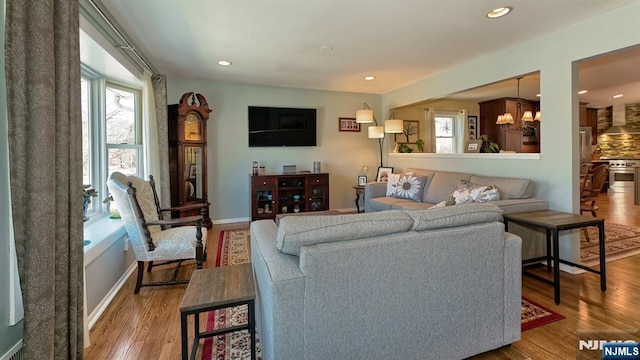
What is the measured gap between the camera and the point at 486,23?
2.85m

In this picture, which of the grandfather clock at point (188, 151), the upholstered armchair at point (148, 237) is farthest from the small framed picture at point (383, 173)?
the upholstered armchair at point (148, 237)

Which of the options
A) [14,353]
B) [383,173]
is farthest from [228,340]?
[383,173]

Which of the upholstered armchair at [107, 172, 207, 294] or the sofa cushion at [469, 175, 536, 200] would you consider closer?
the upholstered armchair at [107, 172, 207, 294]

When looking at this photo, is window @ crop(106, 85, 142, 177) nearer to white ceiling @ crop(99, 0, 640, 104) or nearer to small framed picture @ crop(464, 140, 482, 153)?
white ceiling @ crop(99, 0, 640, 104)

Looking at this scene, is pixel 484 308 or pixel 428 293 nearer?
pixel 428 293

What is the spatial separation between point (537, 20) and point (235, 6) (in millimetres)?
2584

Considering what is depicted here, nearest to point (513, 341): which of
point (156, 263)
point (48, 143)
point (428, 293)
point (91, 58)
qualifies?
point (428, 293)

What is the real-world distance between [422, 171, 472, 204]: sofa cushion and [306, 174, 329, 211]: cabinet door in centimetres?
167

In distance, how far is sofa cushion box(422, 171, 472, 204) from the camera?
407 centimetres

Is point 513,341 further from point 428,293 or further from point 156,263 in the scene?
point 156,263

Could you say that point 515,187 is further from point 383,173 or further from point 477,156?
point 383,173

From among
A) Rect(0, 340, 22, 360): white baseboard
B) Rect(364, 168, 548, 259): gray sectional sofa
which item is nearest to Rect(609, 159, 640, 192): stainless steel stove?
Rect(364, 168, 548, 259): gray sectional sofa

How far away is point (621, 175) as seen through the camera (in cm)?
872

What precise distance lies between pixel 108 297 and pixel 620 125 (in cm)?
1180
